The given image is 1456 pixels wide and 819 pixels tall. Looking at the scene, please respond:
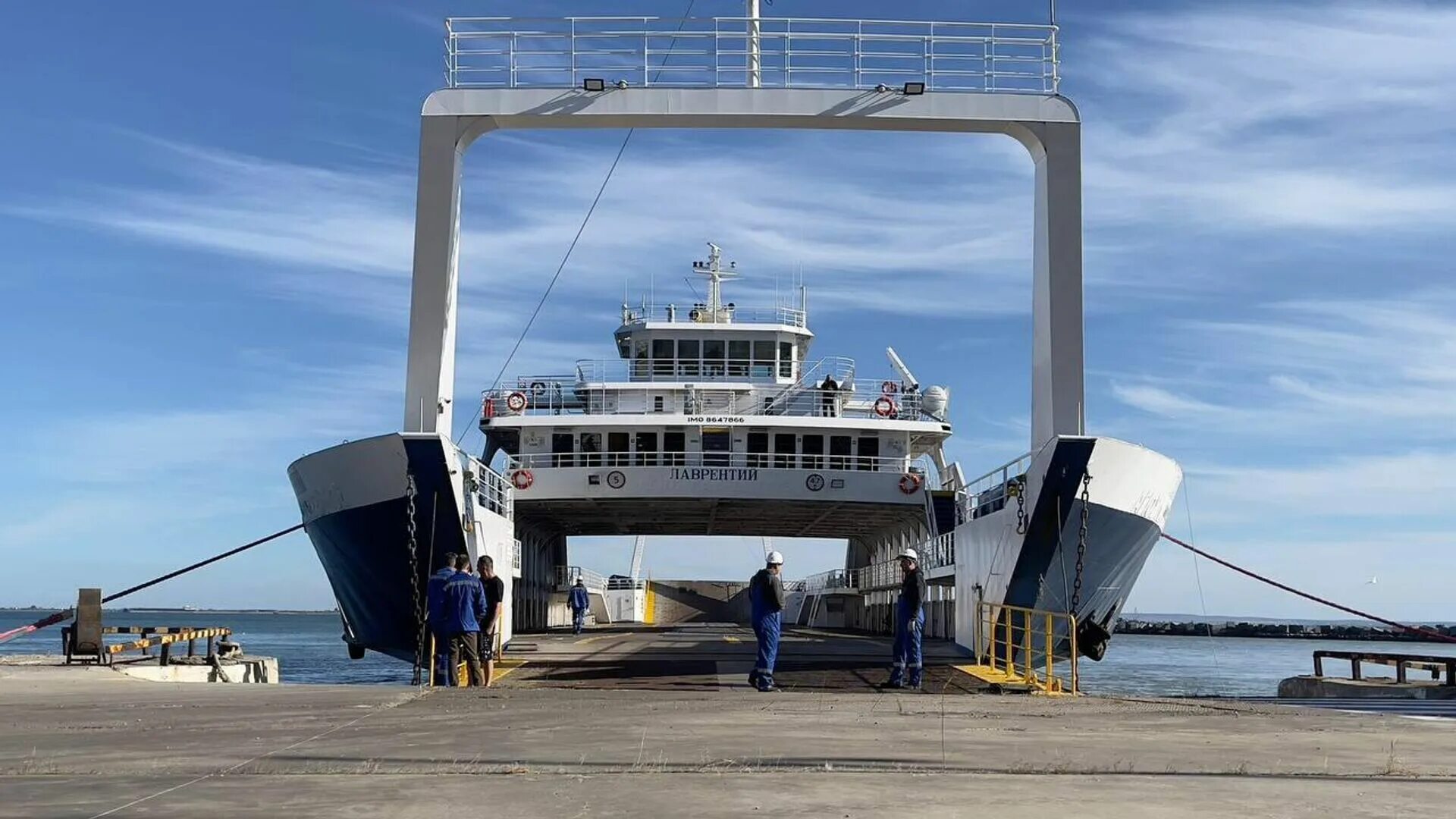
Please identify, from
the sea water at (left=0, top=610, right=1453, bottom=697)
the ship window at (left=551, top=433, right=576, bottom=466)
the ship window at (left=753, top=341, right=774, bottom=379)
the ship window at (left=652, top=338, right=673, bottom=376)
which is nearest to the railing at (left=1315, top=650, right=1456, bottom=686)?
the sea water at (left=0, top=610, right=1453, bottom=697)

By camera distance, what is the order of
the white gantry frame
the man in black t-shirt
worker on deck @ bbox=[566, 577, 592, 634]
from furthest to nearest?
1. worker on deck @ bbox=[566, 577, 592, 634]
2. the white gantry frame
3. the man in black t-shirt

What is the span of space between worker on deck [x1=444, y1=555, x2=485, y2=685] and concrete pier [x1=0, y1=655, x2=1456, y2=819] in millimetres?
2466

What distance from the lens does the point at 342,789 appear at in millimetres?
5453

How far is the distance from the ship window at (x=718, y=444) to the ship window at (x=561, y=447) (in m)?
2.73

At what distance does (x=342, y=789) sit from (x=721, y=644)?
1791 cm

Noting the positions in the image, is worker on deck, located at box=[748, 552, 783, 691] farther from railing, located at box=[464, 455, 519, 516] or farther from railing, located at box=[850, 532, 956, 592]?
railing, located at box=[464, 455, 519, 516]

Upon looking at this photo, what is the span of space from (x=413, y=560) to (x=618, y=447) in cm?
1417

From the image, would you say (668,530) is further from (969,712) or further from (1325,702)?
(969,712)

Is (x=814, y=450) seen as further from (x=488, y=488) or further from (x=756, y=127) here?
(x=756, y=127)

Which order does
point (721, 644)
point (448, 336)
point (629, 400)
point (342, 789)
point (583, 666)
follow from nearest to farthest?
point (342, 789)
point (583, 666)
point (448, 336)
point (721, 644)
point (629, 400)

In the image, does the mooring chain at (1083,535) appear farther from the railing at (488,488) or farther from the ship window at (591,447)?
the ship window at (591,447)

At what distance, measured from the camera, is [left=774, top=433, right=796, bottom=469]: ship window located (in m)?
29.4

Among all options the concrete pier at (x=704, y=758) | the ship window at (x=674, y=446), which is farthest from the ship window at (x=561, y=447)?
the concrete pier at (x=704, y=758)

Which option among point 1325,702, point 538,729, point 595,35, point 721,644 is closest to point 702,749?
point 538,729
